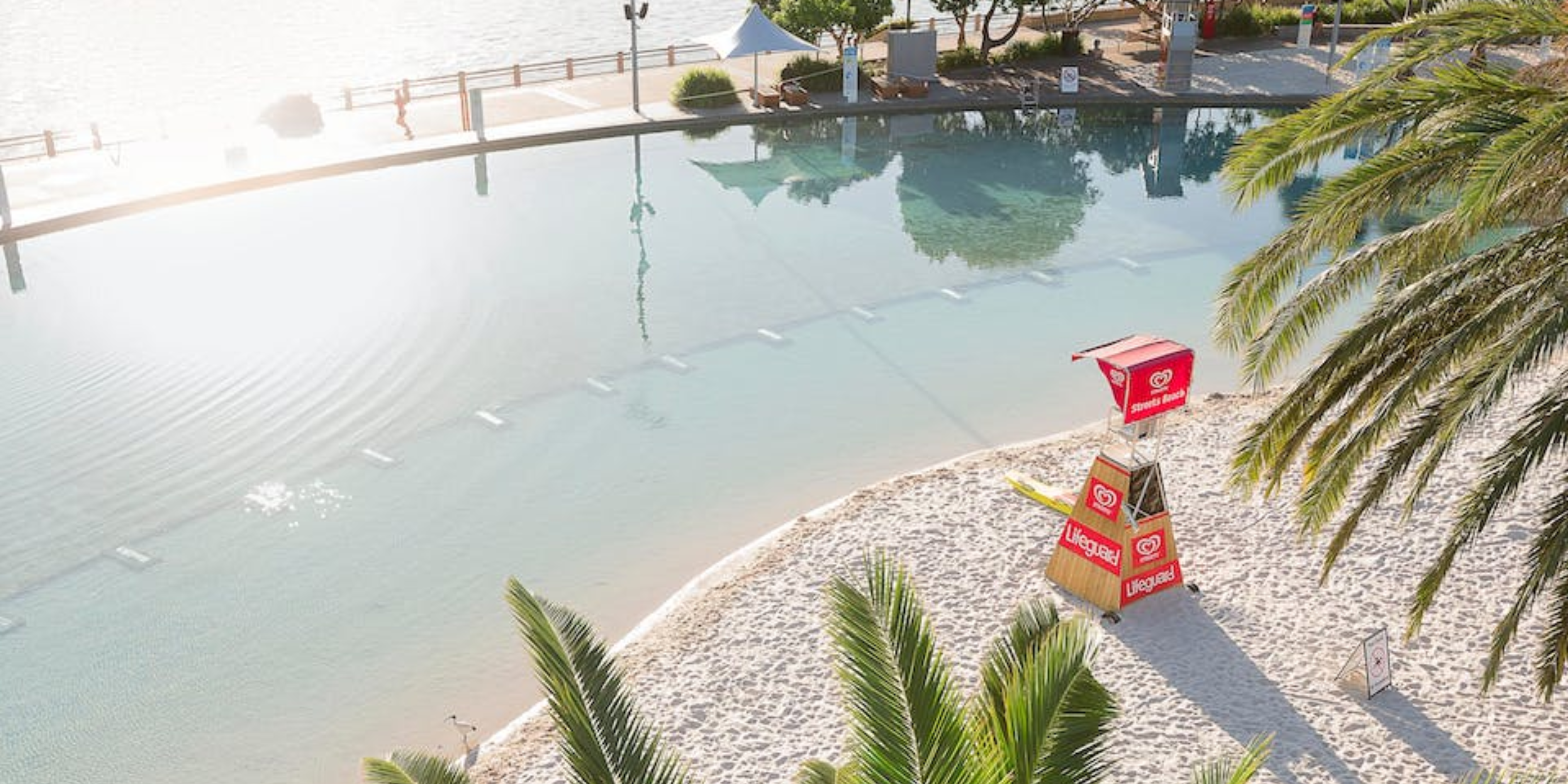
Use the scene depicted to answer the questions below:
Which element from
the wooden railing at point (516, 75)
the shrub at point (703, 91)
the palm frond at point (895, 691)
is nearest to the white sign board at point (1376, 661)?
the palm frond at point (895, 691)

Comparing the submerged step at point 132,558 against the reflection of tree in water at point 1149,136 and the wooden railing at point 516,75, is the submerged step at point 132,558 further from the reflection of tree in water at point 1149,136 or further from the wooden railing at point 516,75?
the reflection of tree in water at point 1149,136

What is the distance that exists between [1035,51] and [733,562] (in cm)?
2762

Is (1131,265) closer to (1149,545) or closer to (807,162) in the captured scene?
(807,162)

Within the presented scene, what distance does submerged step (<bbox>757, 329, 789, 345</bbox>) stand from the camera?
65.9ft

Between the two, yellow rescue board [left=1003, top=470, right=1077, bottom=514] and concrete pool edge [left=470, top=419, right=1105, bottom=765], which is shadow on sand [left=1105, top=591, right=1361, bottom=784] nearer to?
yellow rescue board [left=1003, top=470, right=1077, bottom=514]

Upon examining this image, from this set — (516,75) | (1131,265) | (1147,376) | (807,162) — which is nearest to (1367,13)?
(807,162)

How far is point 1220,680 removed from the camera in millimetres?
11555

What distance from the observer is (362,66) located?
193 feet

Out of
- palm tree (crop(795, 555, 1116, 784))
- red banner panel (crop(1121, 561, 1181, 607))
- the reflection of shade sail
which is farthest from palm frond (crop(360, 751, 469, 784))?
the reflection of shade sail

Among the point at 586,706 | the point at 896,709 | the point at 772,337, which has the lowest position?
the point at 772,337

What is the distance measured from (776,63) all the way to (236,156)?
15.3 m

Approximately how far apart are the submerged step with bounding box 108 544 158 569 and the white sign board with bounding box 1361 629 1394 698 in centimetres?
1165

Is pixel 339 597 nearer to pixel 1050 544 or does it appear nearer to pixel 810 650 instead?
pixel 810 650

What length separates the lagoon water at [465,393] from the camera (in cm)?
1262
